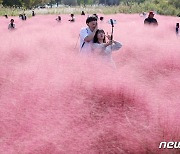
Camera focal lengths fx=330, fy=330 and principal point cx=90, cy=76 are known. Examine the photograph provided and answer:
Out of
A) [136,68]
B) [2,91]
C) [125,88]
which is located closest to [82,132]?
[125,88]

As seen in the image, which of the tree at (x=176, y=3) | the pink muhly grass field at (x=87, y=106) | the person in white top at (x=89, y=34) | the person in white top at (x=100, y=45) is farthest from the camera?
the tree at (x=176, y=3)

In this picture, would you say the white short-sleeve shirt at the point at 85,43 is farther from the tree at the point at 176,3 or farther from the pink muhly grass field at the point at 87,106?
the tree at the point at 176,3

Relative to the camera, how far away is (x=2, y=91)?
21.7ft

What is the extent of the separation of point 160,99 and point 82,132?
180 centimetres

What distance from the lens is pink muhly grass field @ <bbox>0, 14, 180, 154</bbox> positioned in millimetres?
4352

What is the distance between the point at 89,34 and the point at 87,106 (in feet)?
5.00

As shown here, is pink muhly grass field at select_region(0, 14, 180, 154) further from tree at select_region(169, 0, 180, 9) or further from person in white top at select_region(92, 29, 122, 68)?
tree at select_region(169, 0, 180, 9)

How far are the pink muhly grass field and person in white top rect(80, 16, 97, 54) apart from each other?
27cm

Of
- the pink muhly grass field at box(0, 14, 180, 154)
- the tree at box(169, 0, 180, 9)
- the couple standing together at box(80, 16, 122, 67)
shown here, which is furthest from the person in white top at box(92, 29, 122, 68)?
the tree at box(169, 0, 180, 9)

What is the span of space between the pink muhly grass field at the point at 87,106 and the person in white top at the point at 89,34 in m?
0.27

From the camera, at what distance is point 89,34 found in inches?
243

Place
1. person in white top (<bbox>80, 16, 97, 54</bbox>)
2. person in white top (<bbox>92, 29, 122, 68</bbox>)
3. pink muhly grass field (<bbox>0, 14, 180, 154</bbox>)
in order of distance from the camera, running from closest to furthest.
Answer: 1. pink muhly grass field (<bbox>0, 14, 180, 154</bbox>)
2. person in white top (<bbox>80, 16, 97, 54</bbox>)
3. person in white top (<bbox>92, 29, 122, 68</bbox>)

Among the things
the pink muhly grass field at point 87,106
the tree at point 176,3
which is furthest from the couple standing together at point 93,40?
the tree at point 176,3

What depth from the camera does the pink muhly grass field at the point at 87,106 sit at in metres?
4.35
